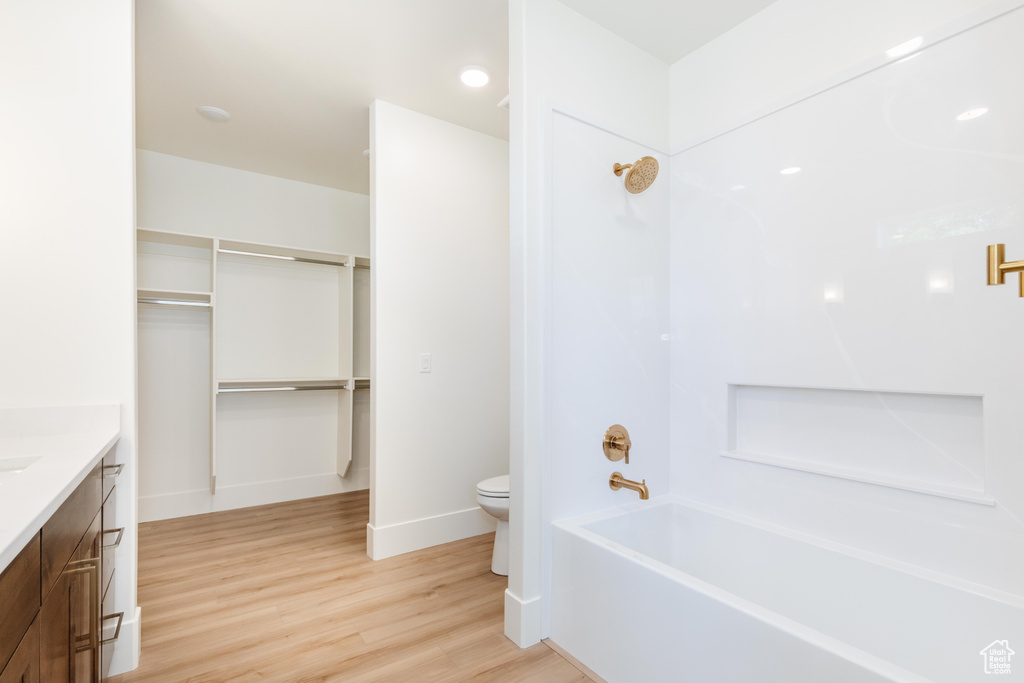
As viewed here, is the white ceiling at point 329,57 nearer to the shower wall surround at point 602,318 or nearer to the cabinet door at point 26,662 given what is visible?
the shower wall surround at point 602,318

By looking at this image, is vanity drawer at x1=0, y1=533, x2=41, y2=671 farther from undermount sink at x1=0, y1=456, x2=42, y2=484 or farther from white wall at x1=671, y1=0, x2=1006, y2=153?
white wall at x1=671, y1=0, x2=1006, y2=153

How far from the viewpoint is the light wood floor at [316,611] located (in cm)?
178

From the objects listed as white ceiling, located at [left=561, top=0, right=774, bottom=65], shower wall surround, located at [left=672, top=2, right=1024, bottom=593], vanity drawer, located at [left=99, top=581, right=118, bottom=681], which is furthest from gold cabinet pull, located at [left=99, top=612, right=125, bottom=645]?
white ceiling, located at [left=561, top=0, right=774, bottom=65]

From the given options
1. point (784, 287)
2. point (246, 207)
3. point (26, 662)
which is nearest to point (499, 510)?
point (784, 287)

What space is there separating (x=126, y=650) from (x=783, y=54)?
126 inches

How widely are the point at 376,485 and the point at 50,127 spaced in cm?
200

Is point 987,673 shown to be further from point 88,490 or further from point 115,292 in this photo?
point 115,292

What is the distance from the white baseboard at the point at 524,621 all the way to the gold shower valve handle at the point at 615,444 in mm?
610

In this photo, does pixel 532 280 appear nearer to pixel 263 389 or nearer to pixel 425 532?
pixel 425 532

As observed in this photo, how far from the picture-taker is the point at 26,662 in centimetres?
82

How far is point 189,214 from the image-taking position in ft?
11.7

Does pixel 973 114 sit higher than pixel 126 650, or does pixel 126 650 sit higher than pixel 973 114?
pixel 973 114

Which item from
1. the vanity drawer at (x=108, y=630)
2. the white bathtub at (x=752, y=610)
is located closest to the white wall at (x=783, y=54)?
the white bathtub at (x=752, y=610)

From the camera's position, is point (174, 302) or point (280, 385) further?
point (280, 385)
